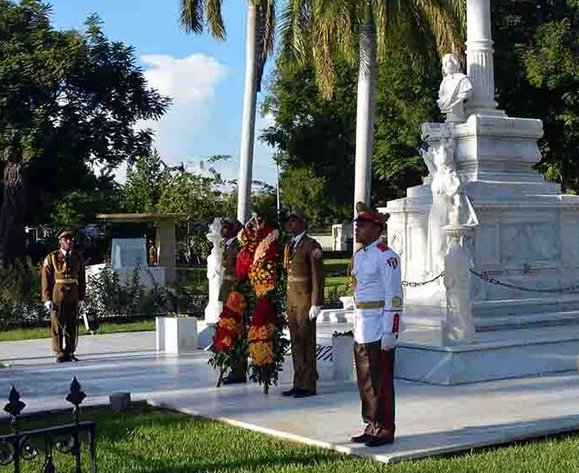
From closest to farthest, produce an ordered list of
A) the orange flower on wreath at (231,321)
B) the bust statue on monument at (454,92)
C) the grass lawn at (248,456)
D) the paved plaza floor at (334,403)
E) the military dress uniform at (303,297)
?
the grass lawn at (248,456), the paved plaza floor at (334,403), the military dress uniform at (303,297), the orange flower on wreath at (231,321), the bust statue on monument at (454,92)

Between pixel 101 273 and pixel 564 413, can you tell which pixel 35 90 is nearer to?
pixel 101 273

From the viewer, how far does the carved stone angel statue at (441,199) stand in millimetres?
13266

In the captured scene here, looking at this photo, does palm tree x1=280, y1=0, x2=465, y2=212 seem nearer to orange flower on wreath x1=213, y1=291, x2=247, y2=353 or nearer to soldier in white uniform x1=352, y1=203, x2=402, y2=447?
orange flower on wreath x1=213, y1=291, x2=247, y2=353

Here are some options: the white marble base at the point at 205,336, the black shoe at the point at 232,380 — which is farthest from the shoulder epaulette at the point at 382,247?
the white marble base at the point at 205,336

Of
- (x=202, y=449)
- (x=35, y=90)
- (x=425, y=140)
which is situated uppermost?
(x=35, y=90)

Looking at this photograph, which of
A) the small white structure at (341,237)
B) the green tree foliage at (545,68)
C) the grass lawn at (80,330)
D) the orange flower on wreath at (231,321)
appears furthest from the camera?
the small white structure at (341,237)

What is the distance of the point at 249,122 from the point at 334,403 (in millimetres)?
15852

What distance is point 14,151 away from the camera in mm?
35625

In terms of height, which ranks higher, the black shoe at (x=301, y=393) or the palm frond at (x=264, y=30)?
the palm frond at (x=264, y=30)

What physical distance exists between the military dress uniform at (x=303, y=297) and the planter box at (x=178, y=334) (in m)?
5.52

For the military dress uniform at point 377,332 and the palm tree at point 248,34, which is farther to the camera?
the palm tree at point 248,34

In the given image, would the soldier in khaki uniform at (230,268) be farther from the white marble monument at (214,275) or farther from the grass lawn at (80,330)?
the grass lawn at (80,330)

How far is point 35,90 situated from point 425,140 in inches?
1079

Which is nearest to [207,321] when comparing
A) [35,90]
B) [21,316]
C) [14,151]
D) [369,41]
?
[21,316]
